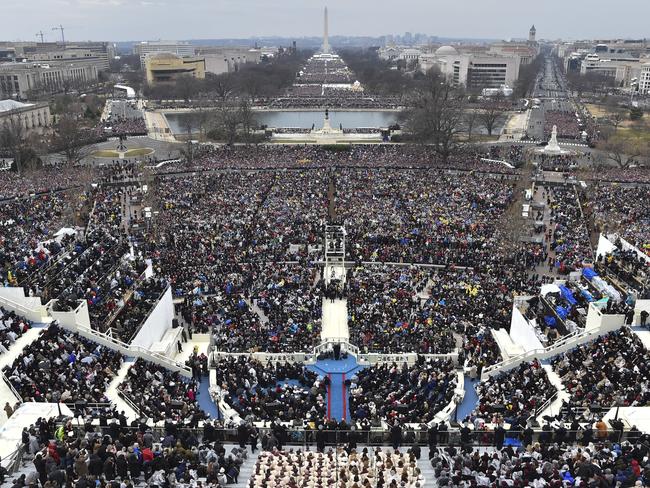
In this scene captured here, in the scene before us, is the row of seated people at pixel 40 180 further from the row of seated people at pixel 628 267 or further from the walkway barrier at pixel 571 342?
the row of seated people at pixel 628 267

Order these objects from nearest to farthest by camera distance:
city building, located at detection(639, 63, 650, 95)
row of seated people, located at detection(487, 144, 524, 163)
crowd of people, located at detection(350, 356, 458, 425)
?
crowd of people, located at detection(350, 356, 458, 425)
row of seated people, located at detection(487, 144, 524, 163)
city building, located at detection(639, 63, 650, 95)

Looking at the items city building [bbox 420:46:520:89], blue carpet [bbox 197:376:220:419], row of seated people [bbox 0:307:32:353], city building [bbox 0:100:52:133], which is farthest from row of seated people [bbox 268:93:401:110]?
blue carpet [bbox 197:376:220:419]

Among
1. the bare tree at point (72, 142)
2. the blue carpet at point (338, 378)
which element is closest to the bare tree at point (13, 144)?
the bare tree at point (72, 142)

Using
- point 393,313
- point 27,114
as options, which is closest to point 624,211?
point 393,313

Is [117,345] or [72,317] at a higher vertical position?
[72,317]

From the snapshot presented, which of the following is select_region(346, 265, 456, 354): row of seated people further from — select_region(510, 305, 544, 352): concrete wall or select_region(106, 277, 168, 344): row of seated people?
select_region(106, 277, 168, 344): row of seated people

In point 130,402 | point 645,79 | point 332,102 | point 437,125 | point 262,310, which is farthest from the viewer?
point 645,79

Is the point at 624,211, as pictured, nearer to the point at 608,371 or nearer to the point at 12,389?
the point at 608,371
